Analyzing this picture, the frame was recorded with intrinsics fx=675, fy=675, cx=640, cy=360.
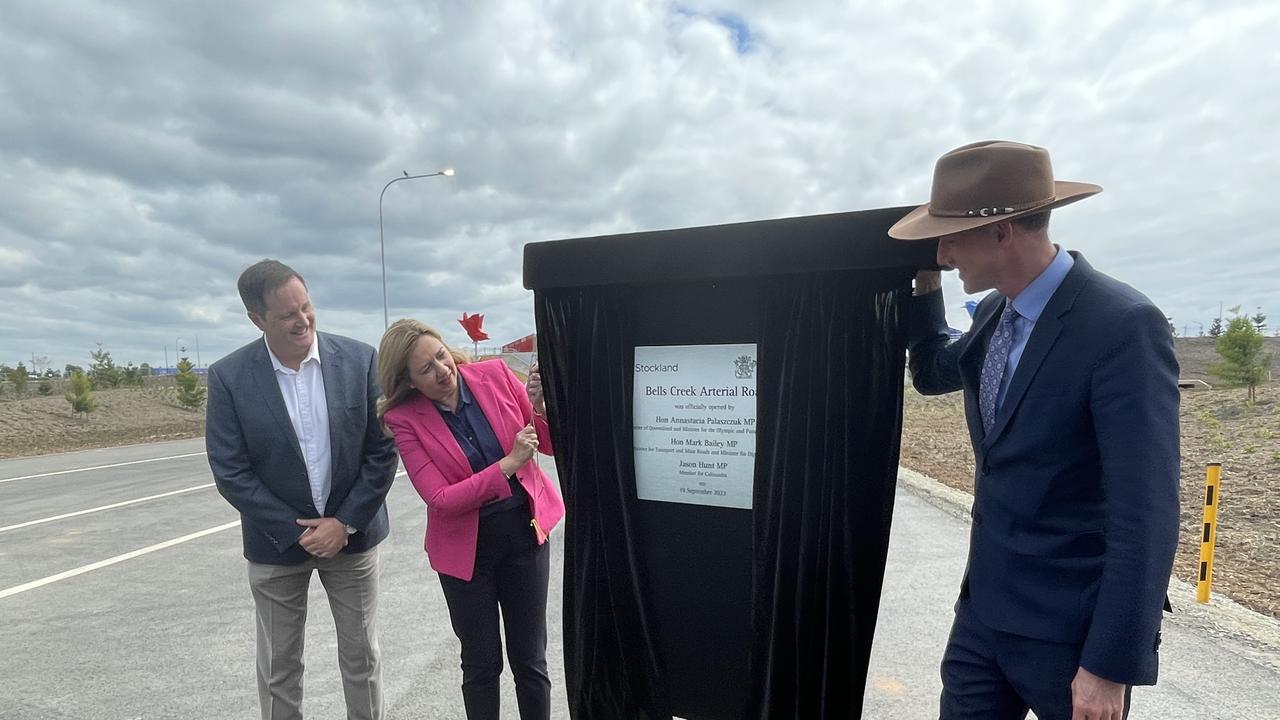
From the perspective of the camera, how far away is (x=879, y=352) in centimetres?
156

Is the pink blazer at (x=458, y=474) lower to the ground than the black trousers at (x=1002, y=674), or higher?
higher

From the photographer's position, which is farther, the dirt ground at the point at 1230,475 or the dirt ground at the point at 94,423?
the dirt ground at the point at 94,423

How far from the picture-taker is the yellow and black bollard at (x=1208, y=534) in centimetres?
441

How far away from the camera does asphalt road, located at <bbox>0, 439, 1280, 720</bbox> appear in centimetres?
330

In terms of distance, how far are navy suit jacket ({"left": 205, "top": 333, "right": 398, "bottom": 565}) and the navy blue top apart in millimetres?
460

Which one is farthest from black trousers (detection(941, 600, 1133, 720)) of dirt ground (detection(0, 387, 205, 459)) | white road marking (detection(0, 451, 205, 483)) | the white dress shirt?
dirt ground (detection(0, 387, 205, 459))

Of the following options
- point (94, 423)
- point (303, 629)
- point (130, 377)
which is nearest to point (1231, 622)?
point (303, 629)

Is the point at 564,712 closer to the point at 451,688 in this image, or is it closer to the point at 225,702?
the point at 451,688

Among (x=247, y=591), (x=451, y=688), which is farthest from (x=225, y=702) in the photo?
(x=247, y=591)

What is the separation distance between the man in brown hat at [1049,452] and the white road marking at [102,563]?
22.5ft

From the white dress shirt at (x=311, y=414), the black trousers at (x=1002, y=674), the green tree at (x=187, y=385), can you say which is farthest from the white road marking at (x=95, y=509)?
the green tree at (x=187, y=385)

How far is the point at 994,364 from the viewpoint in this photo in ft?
5.41

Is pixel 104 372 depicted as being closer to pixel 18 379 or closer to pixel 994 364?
pixel 18 379

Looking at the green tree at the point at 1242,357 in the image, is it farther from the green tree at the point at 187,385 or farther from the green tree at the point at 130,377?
the green tree at the point at 130,377
